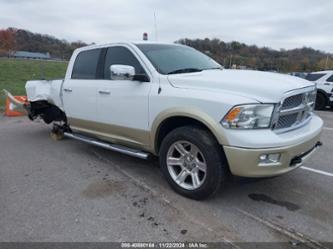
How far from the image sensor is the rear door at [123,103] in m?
4.14

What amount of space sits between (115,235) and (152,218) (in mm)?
470

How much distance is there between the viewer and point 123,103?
14.3 feet

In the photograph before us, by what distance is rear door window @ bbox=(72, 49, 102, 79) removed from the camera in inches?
199

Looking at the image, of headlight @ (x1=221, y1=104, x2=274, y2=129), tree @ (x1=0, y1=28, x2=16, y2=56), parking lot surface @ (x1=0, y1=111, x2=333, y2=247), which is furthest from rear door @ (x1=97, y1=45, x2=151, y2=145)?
tree @ (x1=0, y1=28, x2=16, y2=56)

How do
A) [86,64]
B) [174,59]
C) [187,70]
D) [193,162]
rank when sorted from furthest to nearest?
[86,64] → [174,59] → [187,70] → [193,162]

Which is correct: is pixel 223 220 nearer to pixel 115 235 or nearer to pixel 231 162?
pixel 231 162

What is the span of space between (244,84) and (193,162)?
3.55ft

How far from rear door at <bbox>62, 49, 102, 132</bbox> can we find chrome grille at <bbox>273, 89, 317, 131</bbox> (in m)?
2.78

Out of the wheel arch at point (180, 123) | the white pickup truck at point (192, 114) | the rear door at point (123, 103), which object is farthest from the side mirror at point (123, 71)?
the wheel arch at point (180, 123)

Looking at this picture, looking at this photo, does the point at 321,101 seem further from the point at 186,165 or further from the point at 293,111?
the point at 186,165

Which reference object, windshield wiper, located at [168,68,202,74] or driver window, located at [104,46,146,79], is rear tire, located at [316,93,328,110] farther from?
driver window, located at [104,46,146,79]

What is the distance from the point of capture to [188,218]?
3.32 meters

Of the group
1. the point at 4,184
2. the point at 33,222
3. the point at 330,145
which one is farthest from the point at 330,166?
the point at 4,184

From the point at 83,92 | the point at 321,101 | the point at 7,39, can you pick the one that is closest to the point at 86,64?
the point at 83,92
